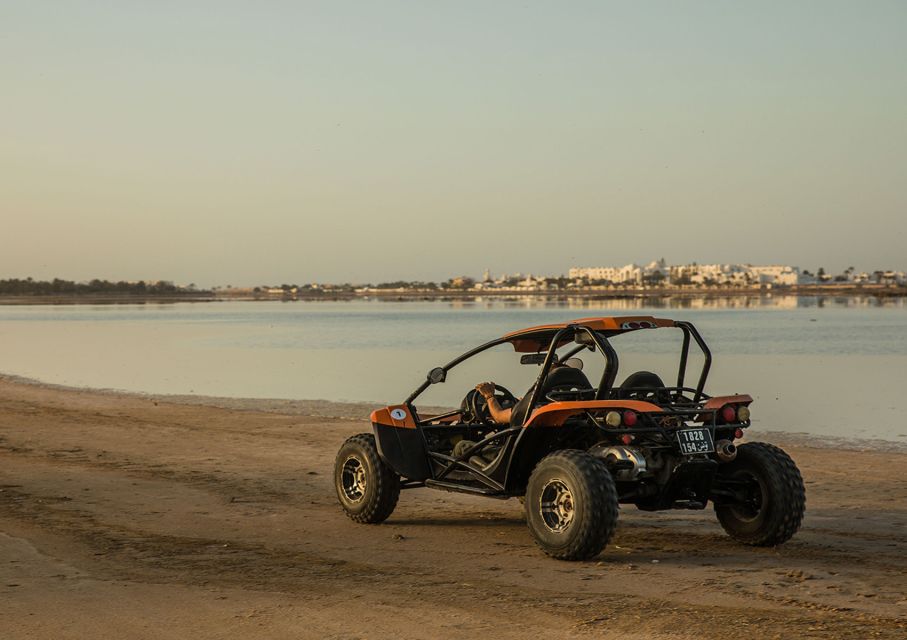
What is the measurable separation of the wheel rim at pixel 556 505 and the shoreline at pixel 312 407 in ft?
31.0

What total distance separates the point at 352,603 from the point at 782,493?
3685 millimetres

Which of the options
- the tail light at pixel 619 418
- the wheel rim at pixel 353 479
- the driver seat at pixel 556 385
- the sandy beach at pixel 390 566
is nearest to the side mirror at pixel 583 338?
the driver seat at pixel 556 385

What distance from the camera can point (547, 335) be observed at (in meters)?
9.60

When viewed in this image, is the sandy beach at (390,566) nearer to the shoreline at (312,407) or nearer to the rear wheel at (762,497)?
the rear wheel at (762,497)

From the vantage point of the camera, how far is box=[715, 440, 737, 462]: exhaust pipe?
28.5 ft

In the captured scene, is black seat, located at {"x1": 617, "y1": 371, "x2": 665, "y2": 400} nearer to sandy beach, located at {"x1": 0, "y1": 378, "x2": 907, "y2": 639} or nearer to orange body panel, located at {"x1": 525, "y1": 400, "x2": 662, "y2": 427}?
orange body panel, located at {"x1": 525, "y1": 400, "x2": 662, "y2": 427}

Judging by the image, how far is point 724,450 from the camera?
28.5ft

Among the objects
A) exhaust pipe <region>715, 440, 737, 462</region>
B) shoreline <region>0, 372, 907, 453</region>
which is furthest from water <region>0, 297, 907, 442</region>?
exhaust pipe <region>715, 440, 737, 462</region>

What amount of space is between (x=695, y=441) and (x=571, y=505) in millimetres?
1074

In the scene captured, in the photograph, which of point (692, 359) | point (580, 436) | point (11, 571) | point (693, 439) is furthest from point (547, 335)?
point (692, 359)

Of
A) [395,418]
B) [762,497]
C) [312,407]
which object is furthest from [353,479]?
[312,407]

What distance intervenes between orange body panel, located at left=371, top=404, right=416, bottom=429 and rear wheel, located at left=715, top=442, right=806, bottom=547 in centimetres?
278

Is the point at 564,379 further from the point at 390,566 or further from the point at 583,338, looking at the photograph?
the point at 390,566

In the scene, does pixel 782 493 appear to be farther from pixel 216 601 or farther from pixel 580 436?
pixel 216 601
